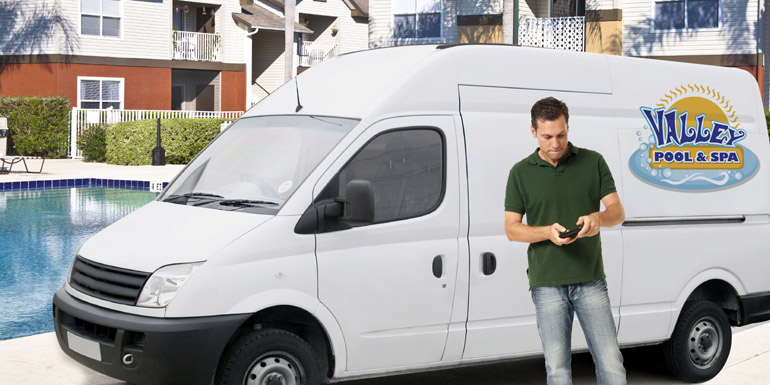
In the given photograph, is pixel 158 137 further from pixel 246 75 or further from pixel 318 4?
pixel 318 4

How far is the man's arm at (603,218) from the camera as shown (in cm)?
518

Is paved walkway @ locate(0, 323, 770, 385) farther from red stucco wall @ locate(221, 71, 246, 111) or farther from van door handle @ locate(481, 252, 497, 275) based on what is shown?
red stucco wall @ locate(221, 71, 246, 111)

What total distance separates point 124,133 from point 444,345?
25.5 meters

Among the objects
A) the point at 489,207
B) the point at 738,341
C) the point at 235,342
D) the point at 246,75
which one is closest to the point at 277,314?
the point at 235,342

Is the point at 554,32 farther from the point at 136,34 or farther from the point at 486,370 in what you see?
the point at 486,370

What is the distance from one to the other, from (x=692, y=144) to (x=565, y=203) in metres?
3.06

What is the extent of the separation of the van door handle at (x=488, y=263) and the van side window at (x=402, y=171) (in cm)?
48

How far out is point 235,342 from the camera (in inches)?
234

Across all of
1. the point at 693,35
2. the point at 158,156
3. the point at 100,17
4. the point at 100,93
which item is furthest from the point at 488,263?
the point at 100,17

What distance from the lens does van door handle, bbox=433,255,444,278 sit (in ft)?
21.6

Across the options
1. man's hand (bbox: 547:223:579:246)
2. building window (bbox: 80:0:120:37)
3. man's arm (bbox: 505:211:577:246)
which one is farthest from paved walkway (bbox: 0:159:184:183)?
man's hand (bbox: 547:223:579:246)

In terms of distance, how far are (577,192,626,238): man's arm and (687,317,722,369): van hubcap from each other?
9.47ft

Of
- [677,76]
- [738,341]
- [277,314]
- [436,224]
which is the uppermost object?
[677,76]

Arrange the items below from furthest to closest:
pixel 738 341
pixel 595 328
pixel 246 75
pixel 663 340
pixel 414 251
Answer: pixel 246 75 → pixel 738 341 → pixel 663 340 → pixel 414 251 → pixel 595 328
